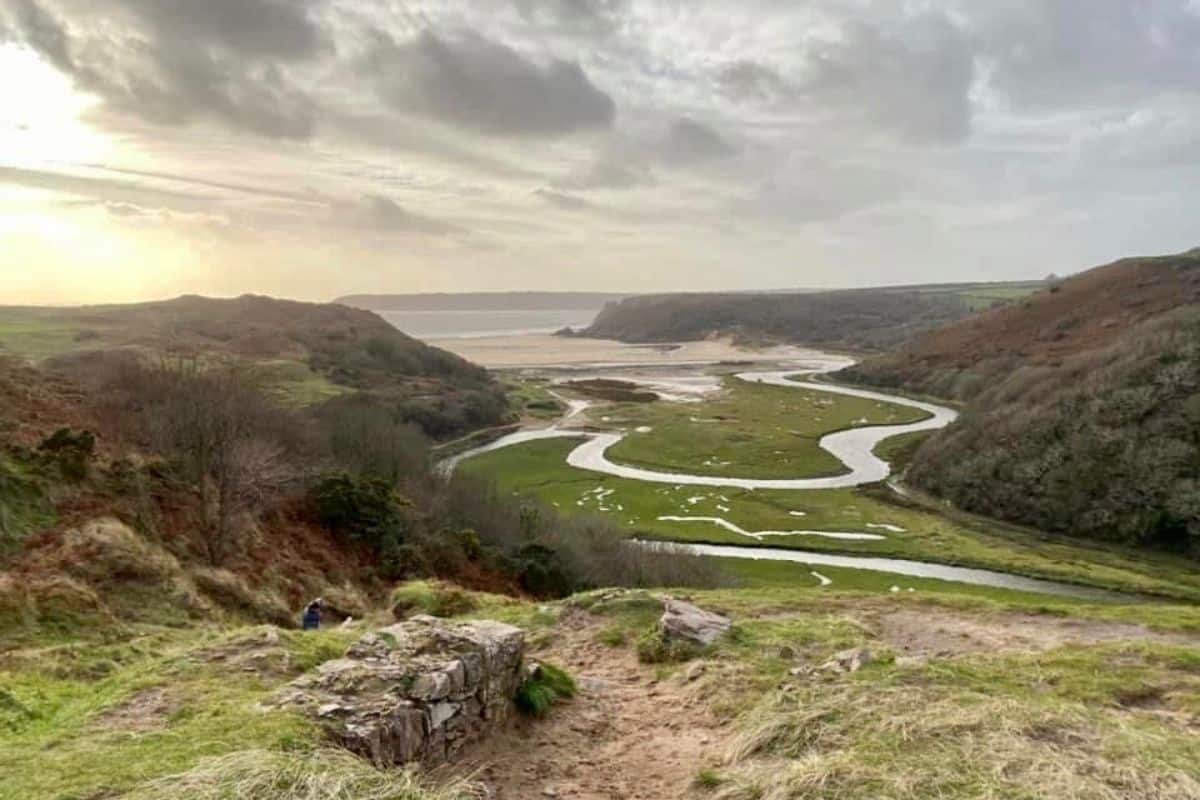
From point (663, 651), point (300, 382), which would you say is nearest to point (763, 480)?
point (300, 382)

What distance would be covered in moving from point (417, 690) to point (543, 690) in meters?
3.28

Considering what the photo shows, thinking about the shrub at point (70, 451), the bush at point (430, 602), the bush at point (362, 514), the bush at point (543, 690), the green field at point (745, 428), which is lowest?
the green field at point (745, 428)

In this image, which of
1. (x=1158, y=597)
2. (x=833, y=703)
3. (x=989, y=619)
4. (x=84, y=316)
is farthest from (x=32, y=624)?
(x=84, y=316)

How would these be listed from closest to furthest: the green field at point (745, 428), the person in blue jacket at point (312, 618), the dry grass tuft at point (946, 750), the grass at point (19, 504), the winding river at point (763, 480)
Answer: the dry grass tuft at point (946, 750) → the person in blue jacket at point (312, 618) → the grass at point (19, 504) → the winding river at point (763, 480) → the green field at point (745, 428)

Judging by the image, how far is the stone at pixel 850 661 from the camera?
1360 cm

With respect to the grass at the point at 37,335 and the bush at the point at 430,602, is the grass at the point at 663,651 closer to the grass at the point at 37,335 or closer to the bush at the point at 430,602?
the bush at the point at 430,602

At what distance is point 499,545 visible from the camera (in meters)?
45.3

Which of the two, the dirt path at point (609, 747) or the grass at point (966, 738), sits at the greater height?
the grass at point (966, 738)

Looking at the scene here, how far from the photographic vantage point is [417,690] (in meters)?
10.6

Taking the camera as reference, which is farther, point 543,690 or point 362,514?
point 362,514

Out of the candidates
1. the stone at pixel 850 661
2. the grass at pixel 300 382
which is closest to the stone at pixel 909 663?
the stone at pixel 850 661

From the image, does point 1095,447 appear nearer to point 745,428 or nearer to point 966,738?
point 745,428

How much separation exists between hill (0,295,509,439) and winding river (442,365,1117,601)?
13356mm

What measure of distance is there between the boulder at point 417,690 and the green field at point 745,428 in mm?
82425
